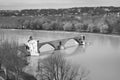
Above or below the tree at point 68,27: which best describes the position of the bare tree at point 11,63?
below

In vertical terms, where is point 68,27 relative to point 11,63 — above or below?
above

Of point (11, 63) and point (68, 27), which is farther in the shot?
point (68, 27)

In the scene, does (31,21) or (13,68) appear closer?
(13,68)

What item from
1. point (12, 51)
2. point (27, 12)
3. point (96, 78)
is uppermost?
point (27, 12)

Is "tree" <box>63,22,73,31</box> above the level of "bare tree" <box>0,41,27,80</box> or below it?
above

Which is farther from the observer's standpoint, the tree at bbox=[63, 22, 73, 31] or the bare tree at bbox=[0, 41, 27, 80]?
the tree at bbox=[63, 22, 73, 31]

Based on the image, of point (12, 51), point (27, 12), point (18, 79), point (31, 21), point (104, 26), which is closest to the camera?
point (18, 79)

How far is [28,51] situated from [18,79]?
473cm

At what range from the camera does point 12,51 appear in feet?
20.0

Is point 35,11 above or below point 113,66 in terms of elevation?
above

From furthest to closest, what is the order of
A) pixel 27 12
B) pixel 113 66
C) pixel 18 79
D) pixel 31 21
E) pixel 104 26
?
pixel 27 12 < pixel 31 21 < pixel 104 26 < pixel 113 66 < pixel 18 79

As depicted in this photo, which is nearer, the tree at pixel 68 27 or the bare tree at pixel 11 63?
the bare tree at pixel 11 63

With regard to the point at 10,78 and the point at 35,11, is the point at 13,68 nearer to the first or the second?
the point at 10,78

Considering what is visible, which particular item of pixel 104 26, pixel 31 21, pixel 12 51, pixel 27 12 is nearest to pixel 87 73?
pixel 12 51
